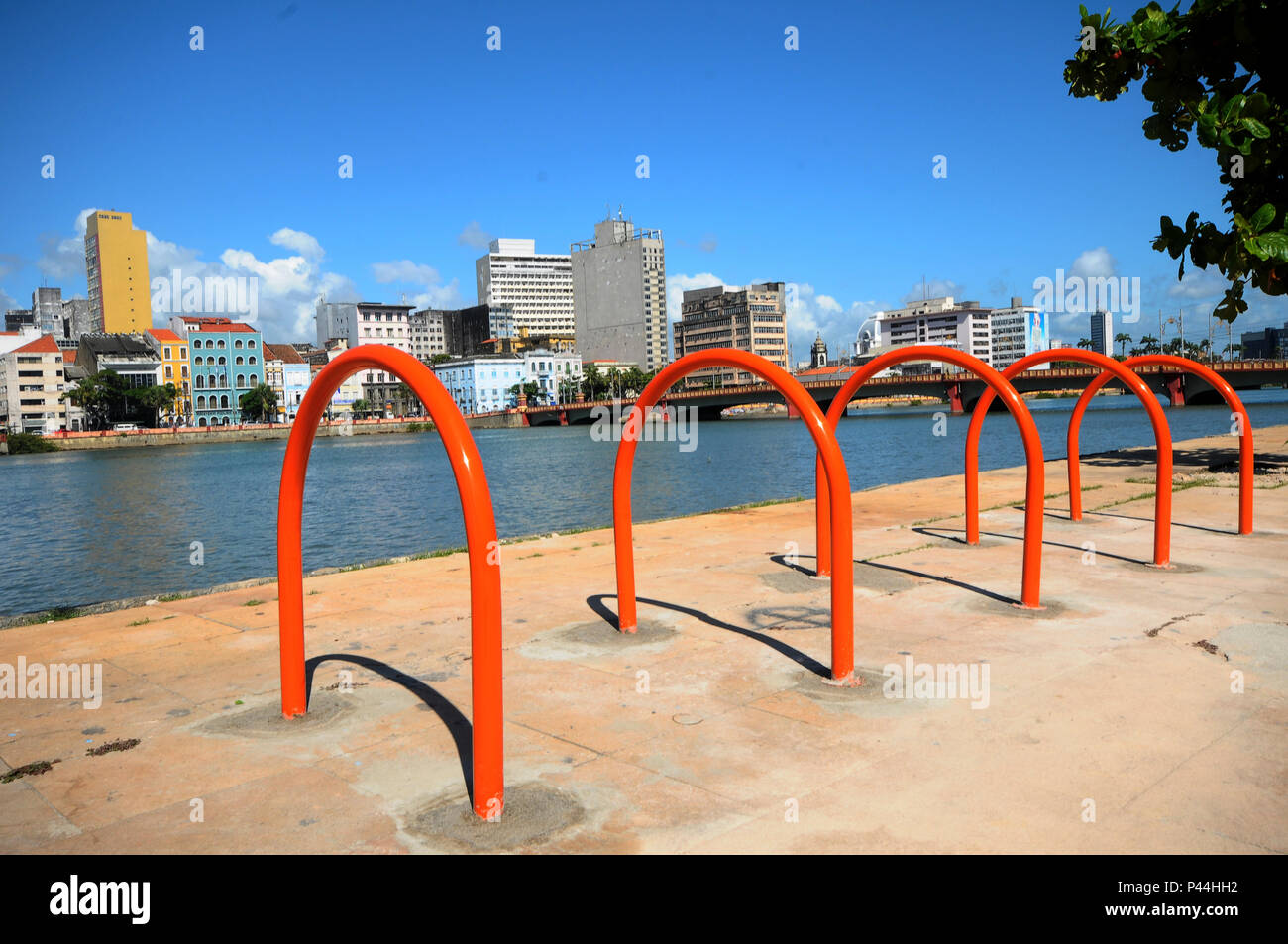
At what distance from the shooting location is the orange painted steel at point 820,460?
616 centimetres

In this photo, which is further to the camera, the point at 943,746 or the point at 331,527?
the point at 331,527

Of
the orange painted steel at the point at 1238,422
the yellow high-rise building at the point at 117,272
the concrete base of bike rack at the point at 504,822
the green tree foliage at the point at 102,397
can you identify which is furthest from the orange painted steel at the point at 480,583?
the yellow high-rise building at the point at 117,272

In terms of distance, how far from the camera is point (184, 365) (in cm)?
12006

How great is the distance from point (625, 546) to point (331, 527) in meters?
22.4

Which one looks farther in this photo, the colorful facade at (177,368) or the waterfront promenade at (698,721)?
the colorful facade at (177,368)

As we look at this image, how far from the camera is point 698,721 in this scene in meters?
5.60

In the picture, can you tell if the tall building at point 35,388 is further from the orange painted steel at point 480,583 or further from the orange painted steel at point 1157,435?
the orange painted steel at point 480,583

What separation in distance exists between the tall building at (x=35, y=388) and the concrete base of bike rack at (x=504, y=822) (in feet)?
425

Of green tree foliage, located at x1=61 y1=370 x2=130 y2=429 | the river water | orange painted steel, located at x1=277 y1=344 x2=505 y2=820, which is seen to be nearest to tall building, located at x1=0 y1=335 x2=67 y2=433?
green tree foliage, located at x1=61 y1=370 x2=130 y2=429

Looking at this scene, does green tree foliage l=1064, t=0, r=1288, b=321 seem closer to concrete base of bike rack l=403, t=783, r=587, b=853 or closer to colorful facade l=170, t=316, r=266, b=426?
concrete base of bike rack l=403, t=783, r=587, b=853

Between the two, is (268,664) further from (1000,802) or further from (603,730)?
(1000,802)

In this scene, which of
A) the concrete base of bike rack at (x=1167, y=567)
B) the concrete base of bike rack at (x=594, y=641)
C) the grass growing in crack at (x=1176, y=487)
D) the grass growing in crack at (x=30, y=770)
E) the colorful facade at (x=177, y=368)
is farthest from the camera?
the colorful facade at (x=177, y=368)

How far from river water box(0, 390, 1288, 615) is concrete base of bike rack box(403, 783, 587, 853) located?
1518 cm
